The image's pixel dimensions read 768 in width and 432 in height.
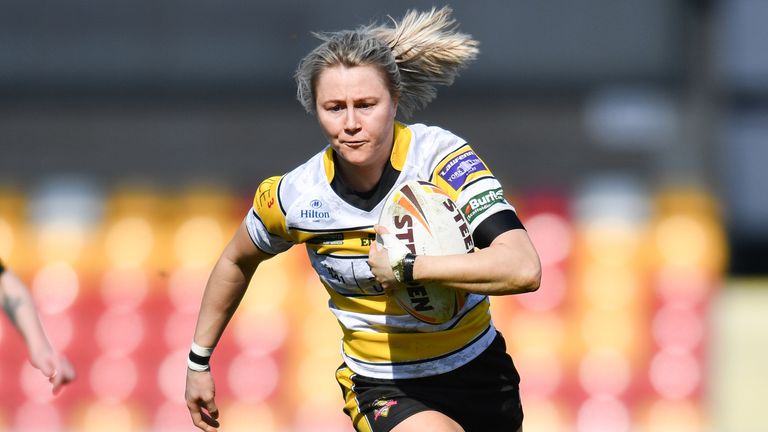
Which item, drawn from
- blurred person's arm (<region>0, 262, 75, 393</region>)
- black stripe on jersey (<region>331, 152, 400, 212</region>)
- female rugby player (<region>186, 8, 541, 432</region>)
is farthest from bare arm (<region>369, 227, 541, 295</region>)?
blurred person's arm (<region>0, 262, 75, 393</region>)

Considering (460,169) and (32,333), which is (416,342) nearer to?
(460,169)

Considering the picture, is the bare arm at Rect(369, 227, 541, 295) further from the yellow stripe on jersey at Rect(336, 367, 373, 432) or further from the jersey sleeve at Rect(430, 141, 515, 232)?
the yellow stripe on jersey at Rect(336, 367, 373, 432)

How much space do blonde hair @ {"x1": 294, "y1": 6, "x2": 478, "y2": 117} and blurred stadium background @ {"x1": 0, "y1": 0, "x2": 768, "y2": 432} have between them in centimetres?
377

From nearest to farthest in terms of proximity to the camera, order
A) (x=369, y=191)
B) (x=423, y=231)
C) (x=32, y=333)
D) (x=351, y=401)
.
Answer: (x=423, y=231)
(x=369, y=191)
(x=351, y=401)
(x=32, y=333)

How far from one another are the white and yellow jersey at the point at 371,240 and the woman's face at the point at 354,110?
0.60 ft

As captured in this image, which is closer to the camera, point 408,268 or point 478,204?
point 408,268

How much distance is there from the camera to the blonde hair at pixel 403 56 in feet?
13.9

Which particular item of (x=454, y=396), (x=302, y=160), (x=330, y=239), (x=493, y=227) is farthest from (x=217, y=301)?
(x=302, y=160)

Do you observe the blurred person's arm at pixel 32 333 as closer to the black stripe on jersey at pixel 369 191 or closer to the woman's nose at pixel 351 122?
the black stripe on jersey at pixel 369 191

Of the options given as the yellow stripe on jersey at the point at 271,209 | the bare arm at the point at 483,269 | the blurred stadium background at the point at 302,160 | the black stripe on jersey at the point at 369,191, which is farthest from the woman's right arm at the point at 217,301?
the blurred stadium background at the point at 302,160

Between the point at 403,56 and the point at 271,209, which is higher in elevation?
the point at 403,56

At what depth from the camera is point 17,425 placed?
884cm

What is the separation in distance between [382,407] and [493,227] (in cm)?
84

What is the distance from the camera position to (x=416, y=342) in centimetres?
451
